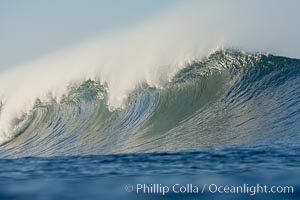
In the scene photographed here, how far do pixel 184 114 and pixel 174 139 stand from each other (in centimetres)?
215

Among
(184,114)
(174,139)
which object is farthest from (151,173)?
(184,114)

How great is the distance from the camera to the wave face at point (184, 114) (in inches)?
391

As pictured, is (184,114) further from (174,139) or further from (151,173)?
(151,173)

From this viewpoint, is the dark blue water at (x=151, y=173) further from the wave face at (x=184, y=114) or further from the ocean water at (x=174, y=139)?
the wave face at (x=184, y=114)

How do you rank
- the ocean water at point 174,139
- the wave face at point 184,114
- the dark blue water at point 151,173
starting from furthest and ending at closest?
the wave face at point 184,114
the ocean water at point 174,139
the dark blue water at point 151,173

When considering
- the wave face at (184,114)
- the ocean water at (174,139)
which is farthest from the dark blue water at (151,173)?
the wave face at (184,114)

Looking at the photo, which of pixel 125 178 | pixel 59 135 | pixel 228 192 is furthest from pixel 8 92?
pixel 228 192

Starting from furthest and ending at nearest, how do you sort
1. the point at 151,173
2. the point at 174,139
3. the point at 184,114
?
1. the point at 184,114
2. the point at 174,139
3. the point at 151,173

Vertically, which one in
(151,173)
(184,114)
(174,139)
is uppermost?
Result: (184,114)

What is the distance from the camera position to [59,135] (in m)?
11.9

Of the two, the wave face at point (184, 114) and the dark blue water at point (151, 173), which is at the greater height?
the wave face at point (184, 114)

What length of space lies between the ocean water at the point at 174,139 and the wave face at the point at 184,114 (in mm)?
26

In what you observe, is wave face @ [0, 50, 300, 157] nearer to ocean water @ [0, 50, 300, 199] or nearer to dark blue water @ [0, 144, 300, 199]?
ocean water @ [0, 50, 300, 199]

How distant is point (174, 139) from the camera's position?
9.94 metres
